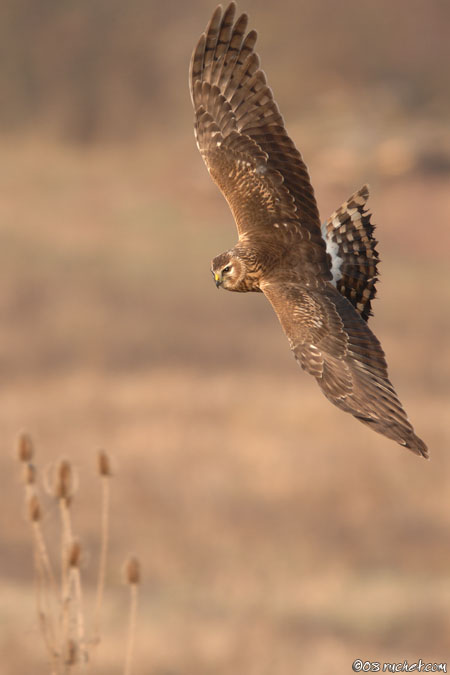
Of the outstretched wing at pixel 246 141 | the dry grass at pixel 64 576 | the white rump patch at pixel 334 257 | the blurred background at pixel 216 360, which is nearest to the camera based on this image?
the dry grass at pixel 64 576

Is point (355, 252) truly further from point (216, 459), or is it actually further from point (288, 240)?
point (216, 459)

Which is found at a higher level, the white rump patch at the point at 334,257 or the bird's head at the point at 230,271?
the white rump patch at the point at 334,257

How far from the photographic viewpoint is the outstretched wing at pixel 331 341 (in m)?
5.11

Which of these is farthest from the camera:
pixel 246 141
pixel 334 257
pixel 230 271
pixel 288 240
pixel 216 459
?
pixel 216 459

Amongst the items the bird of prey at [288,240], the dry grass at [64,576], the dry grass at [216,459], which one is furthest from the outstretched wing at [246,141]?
the dry grass at [216,459]

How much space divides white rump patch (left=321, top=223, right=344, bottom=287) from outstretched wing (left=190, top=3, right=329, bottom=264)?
0.75ft

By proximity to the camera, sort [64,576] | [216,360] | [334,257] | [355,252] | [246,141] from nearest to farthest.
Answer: [64,576] → [334,257] → [355,252] → [246,141] → [216,360]

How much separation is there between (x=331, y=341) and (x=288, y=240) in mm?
597

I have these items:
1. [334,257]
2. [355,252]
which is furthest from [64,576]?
[355,252]

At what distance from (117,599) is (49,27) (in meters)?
26.8

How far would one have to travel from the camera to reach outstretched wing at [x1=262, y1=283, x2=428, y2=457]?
5109 millimetres

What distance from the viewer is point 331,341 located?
525 cm

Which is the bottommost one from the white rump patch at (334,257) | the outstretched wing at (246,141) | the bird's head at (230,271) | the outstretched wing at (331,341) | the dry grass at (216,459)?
the outstretched wing at (331,341)

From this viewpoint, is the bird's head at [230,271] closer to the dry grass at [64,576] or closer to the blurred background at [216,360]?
the dry grass at [64,576]
